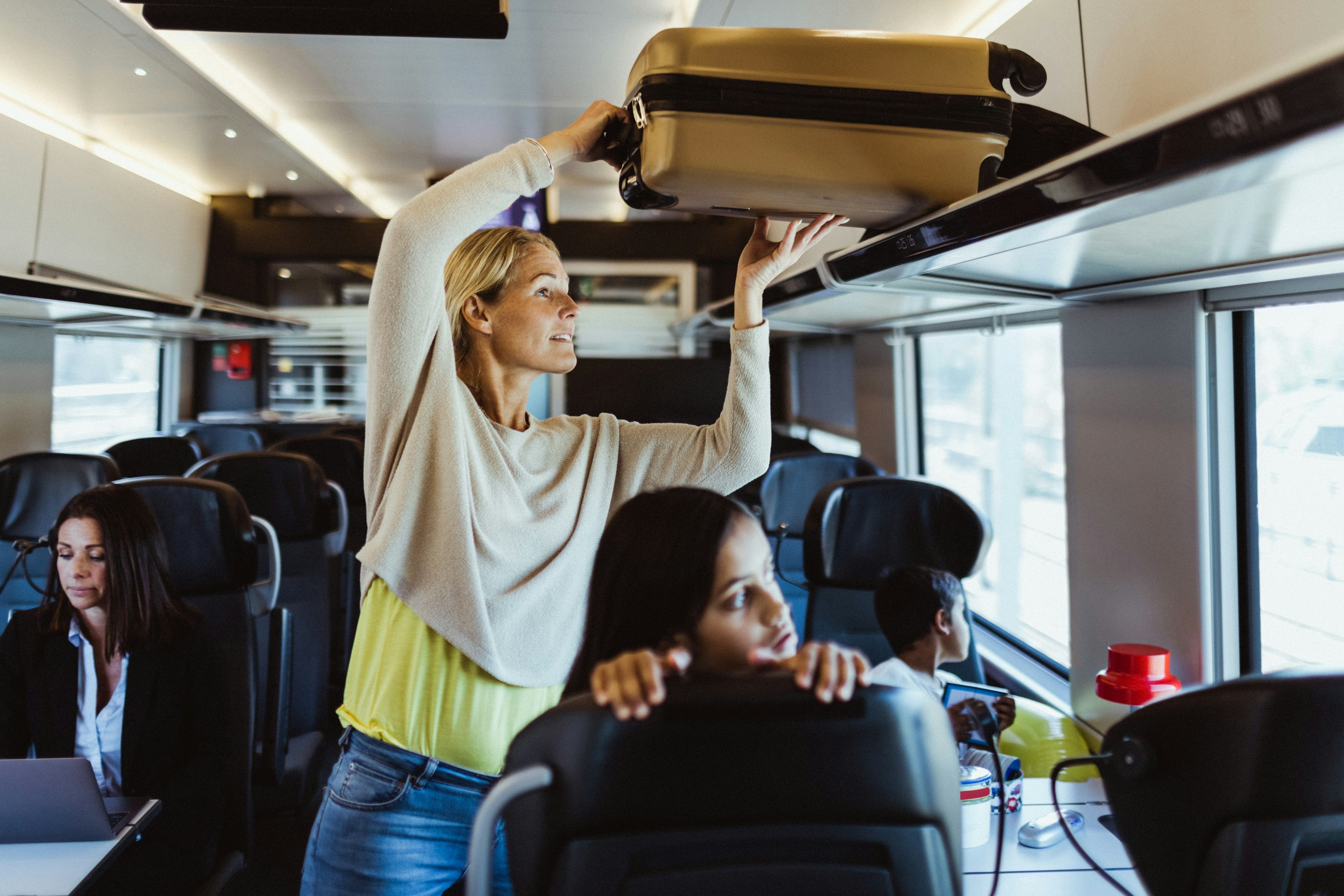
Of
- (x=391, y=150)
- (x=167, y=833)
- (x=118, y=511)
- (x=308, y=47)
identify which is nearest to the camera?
(x=167, y=833)

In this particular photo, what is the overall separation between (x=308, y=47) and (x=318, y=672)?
2.65 meters

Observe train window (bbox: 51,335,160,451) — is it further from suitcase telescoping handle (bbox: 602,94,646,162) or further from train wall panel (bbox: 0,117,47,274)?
suitcase telescoping handle (bbox: 602,94,646,162)

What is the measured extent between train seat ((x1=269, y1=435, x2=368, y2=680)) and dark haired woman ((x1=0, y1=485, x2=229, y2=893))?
5.92 feet

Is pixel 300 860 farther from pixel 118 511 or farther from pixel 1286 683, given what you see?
pixel 1286 683

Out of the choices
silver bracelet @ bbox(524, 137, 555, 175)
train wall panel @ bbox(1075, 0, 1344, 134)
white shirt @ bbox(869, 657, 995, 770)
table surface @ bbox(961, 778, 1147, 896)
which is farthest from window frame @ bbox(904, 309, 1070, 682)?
silver bracelet @ bbox(524, 137, 555, 175)

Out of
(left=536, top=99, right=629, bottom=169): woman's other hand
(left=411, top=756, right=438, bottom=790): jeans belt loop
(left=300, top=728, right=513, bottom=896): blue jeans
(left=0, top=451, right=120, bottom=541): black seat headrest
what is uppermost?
(left=536, top=99, right=629, bottom=169): woman's other hand

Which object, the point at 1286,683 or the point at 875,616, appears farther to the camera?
the point at 875,616

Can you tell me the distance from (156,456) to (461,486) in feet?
17.0

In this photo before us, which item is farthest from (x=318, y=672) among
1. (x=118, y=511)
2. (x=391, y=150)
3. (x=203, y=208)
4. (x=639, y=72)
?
(x=203, y=208)

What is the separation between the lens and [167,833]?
1.96 m

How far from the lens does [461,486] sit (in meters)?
1.27

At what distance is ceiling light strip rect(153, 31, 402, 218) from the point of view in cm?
389

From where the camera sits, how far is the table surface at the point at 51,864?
1.47 metres

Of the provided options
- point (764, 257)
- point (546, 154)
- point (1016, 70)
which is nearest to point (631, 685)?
point (546, 154)
